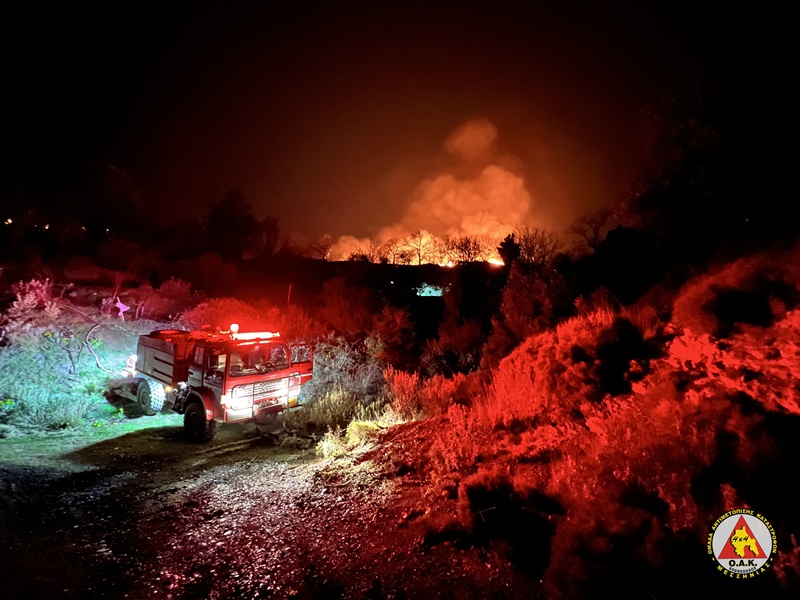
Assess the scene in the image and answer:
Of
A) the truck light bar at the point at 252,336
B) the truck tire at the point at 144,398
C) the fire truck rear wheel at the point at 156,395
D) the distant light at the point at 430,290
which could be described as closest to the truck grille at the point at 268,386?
the truck light bar at the point at 252,336

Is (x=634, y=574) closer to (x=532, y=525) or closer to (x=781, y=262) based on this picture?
(x=532, y=525)

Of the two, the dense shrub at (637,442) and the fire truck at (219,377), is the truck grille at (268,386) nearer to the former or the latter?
the fire truck at (219,377)

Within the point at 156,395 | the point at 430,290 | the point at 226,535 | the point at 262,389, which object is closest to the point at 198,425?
the point at 262,389

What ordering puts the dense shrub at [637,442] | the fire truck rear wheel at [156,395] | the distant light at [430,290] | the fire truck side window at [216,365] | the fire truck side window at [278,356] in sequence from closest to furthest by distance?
the dense shrub at [637,442] → the fire truck side window at [216,365] → the fire truck side window at [278,356] → the fire truck rear wheel at [156,395] → the distant light at [430,290]

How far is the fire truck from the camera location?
8.88m

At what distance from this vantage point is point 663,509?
→ 3.87 metres

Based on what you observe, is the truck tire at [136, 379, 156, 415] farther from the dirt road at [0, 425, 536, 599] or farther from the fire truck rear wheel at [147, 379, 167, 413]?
the dirt road at [0, 425, 536, 599]

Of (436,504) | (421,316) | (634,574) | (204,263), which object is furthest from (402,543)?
(204,263)

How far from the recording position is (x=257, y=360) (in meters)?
9.99

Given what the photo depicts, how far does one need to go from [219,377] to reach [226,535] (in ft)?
14.9

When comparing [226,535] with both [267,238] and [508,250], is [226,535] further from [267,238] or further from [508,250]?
[267,238]

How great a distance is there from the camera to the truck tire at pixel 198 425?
29.2 feet

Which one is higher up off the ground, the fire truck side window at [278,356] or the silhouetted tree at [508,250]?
the silhouetted tree at [508,250]

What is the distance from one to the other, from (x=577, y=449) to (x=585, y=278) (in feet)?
26.7
